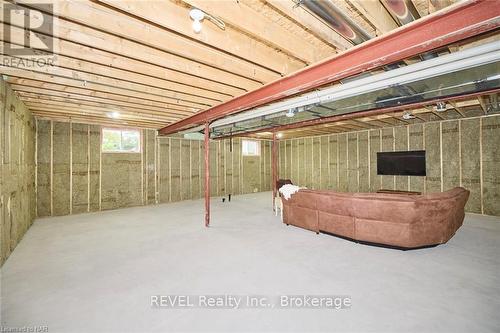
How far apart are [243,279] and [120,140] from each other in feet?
22.1

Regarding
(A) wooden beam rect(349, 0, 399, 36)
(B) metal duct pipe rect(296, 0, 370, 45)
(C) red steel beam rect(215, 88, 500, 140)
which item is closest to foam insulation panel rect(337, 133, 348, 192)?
(C) red steel beam rect(215, 88, 500, 140)

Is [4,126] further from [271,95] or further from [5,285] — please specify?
[271,95]

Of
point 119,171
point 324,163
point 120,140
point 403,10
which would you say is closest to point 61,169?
point 119,171

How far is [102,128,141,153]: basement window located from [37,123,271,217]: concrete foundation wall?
0.15 meters

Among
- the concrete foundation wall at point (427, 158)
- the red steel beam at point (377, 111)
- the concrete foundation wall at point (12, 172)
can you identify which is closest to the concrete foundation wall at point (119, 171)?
the concrete foundation wall at point (12, 172)

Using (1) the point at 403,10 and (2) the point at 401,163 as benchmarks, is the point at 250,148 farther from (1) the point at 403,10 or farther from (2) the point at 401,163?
(1) the point at 403,10

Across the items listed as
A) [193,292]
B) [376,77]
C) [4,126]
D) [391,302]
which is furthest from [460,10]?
[4,126]

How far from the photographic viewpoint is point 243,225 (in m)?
5.08

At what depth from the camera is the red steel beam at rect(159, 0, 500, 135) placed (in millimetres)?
1614

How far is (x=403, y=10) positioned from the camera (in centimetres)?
176

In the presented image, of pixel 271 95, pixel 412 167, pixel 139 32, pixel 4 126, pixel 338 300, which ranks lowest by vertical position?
pixel 338 300

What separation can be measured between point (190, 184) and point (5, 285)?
6449 millimetres

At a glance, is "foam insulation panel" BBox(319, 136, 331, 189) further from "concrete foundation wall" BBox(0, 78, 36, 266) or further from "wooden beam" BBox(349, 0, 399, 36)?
"concrete foundation wall" BBox(0, 78, 36, 266)

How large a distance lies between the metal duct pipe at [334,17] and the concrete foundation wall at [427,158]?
21.4 ft
